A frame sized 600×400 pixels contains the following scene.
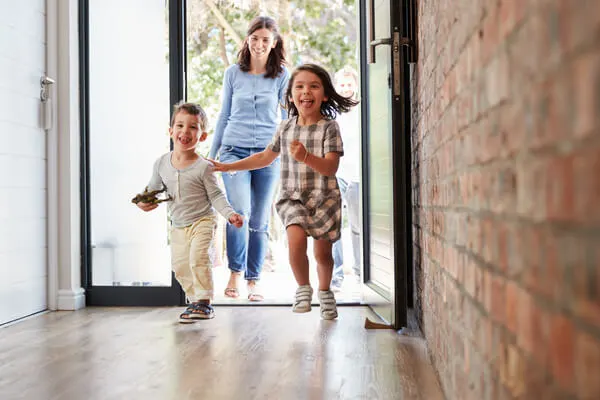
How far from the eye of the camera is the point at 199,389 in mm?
1882

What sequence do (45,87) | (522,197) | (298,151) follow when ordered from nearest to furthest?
(522,197) < (298,151) < (45,87)

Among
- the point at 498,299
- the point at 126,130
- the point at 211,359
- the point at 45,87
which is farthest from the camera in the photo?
the point at 126,130

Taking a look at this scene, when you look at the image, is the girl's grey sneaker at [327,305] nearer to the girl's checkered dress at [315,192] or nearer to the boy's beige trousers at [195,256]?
the girl's checkered dress at [315,192]

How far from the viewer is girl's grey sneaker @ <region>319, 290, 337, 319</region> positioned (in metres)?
3.25

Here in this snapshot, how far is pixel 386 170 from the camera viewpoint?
303 centimetres

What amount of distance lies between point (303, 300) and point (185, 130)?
0.96m

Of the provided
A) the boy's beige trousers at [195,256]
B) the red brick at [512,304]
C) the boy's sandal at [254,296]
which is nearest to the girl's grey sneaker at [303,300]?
the boy's beige trousers at [195,256]

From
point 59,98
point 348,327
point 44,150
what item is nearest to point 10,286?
point 44,150

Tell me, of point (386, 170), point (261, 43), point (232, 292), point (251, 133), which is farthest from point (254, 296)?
point (261, 43)

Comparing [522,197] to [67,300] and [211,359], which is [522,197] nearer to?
[211,359]

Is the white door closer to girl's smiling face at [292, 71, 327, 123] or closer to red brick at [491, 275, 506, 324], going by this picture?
girl's smiling face at [292, 71, 327, 123]

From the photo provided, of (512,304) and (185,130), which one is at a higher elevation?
(185,130)

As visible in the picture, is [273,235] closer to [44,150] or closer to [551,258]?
[44,150]

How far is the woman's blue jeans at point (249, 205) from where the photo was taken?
420 centimetres
